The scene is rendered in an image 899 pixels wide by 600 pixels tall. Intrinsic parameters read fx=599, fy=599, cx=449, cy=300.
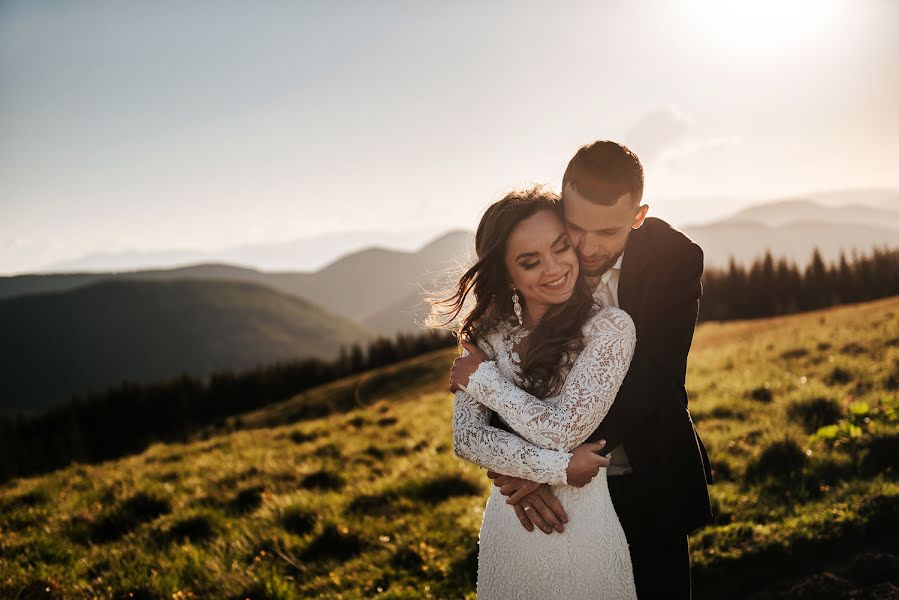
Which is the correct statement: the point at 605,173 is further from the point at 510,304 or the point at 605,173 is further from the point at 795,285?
the point at 795,285

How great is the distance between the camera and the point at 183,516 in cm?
664

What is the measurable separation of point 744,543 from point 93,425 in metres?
32.3

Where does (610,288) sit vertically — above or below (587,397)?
above

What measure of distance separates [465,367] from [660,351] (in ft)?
2.88

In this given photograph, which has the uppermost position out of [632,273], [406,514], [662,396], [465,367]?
[632,273]

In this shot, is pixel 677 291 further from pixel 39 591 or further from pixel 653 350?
pixel 39 591

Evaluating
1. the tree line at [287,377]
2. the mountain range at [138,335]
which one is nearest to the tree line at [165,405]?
the tree line at [287,377]

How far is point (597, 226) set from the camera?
2.74 m

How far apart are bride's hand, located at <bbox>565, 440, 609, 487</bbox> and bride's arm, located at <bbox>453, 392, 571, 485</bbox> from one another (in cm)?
3

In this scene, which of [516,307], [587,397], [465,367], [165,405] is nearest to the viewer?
[587,397]

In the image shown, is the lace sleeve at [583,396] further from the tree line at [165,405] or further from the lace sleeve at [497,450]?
the tree line at [165,405]

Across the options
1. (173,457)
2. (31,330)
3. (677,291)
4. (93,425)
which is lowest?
(31,330)

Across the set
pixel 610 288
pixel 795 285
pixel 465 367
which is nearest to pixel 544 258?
pixel 610 288

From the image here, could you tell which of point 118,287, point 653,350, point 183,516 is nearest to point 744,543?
point 653,350
